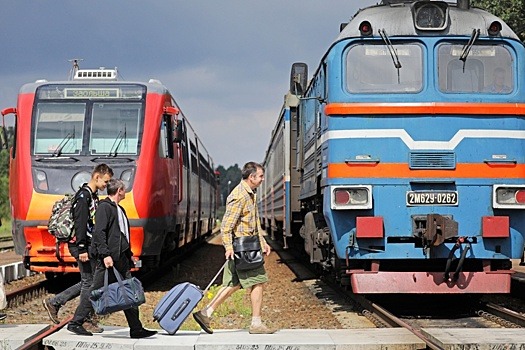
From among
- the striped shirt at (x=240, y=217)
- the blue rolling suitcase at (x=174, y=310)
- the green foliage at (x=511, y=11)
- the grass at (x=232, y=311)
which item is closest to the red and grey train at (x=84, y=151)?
the grass at (x=232, y=311)

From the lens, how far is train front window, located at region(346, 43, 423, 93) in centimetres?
1080

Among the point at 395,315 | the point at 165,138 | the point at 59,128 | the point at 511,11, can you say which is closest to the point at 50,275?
the point at 59,128

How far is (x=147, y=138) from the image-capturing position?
1393cm

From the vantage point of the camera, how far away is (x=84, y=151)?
13953mm

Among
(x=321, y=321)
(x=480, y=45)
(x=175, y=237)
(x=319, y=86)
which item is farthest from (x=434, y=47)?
(x=175, y=237)

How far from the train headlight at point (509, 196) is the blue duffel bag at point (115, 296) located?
14.8ft

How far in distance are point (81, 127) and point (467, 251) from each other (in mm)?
6671

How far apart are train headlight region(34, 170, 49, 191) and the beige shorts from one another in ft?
19.2

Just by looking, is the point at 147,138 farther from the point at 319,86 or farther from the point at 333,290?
the point at 333,290

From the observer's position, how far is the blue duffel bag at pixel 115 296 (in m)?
8.12

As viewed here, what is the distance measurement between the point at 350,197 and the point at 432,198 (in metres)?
0.96

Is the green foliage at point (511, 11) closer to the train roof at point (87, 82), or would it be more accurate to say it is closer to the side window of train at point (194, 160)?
the side window of train at point (194, 160)

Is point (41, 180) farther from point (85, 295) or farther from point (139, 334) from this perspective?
point (139, 334)

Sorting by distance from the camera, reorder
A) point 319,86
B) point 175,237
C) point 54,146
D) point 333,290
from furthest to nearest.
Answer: point 175,237, point 333,290, point 54,146, point 319,86
